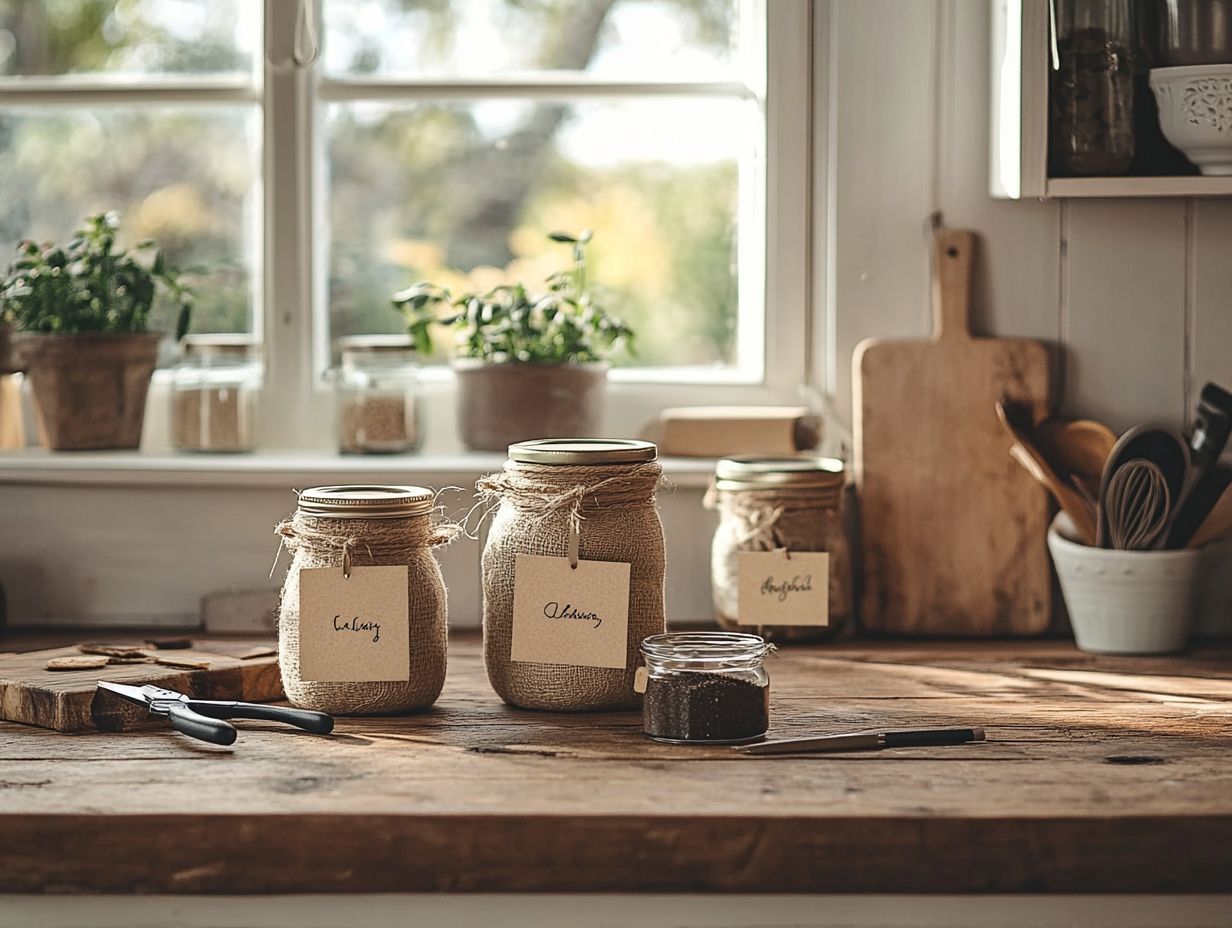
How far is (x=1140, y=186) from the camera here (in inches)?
58.6

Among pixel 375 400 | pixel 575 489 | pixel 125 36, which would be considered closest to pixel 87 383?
pixel 375 400

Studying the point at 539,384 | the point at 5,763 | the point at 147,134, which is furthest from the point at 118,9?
the point at 5,763

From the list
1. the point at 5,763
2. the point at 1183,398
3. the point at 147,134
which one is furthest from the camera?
the point at 147,134

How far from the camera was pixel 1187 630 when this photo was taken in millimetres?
1530

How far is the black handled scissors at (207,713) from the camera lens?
113cm

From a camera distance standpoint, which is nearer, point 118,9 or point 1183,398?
point 1183,398

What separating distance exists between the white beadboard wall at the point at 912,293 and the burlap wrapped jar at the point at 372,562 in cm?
41

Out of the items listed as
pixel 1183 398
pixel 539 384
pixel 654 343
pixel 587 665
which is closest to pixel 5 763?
pixel 587 665

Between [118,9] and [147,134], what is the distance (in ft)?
0.56

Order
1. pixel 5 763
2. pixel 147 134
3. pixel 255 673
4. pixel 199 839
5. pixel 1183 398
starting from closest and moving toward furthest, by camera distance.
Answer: pixel 199 839 → pixel 5 763 → pixel 255 673 → pixel 1183 398 → pixel 147 134

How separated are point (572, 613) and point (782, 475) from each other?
40 centimetres

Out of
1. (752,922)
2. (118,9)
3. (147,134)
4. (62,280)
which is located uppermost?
(118,9)

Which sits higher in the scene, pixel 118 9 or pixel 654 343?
pixel 118 9

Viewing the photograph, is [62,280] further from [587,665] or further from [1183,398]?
[1183,398]
